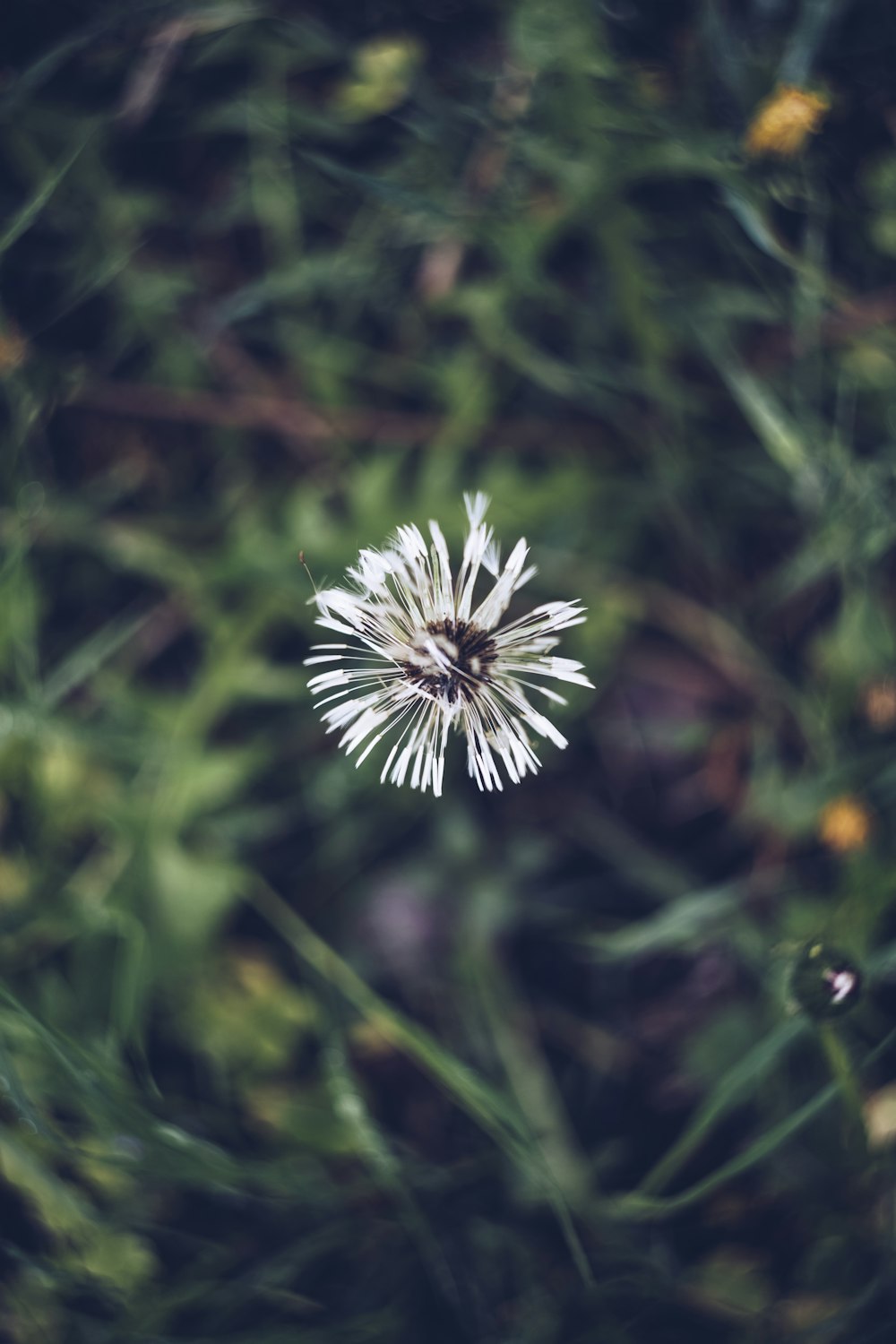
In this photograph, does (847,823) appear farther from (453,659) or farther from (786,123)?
(786,123)

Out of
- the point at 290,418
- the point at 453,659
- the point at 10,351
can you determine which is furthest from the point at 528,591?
the point at 10,351

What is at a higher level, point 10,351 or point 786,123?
point 10,351

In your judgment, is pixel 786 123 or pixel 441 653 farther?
pixel 786 123

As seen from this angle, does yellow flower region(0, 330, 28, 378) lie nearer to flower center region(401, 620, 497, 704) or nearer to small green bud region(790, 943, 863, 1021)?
flower center region(401, 620, 497, 704)

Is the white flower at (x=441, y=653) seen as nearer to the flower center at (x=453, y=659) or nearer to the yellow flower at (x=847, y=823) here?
the flower center at (x=453, y=659)

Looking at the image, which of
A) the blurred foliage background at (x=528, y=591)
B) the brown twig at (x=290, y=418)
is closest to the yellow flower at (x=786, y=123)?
the blurred foliage background at (x=528, y=591)

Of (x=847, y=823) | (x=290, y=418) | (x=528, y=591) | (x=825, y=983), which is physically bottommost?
(x=825, y=983)
